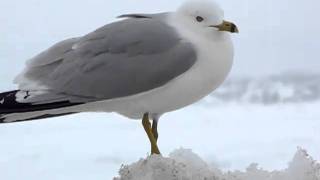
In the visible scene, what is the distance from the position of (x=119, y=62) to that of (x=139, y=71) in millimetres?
110

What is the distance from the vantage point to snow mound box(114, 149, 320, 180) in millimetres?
2975

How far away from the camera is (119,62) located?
125 inches

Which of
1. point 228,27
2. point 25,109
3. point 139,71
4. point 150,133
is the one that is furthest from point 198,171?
point 25,109

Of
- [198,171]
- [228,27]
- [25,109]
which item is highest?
[228,27]

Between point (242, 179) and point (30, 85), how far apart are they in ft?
3.24

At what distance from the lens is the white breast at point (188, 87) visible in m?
3.08

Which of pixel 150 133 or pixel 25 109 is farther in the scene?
pixel 150 133

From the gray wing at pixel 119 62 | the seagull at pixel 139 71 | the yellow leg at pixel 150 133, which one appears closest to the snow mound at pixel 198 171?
the yellow leg at pixel 150 133

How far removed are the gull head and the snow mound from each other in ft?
1.85

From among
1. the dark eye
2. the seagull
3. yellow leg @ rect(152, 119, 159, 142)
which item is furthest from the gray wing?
yellow leg @ rect(152, 119, 159, 142)

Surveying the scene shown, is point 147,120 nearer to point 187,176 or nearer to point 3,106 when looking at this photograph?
point 187,176

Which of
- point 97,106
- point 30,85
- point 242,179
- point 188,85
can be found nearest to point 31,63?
point 30,85

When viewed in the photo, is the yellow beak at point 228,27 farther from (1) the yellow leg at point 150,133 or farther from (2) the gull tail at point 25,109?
(2) the gull tail at point 25,109

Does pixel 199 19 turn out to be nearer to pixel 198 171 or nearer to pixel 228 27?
pixel 228 27
